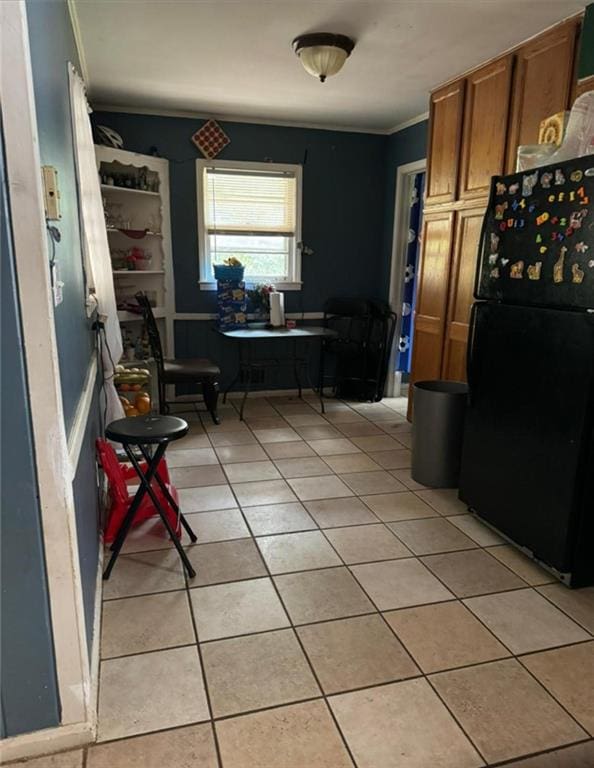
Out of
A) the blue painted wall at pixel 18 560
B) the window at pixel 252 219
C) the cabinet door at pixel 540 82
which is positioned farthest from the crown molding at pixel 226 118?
the blue painted wall at pixel 18 560

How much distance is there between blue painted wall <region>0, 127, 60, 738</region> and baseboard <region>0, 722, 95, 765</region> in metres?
0.02

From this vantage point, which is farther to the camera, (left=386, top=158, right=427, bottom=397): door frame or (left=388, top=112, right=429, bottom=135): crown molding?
(left=386, top=158, right=427, bottom=397): door frame

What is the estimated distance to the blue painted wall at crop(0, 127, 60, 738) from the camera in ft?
3.94

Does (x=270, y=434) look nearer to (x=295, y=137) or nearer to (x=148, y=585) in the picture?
(x=148, y=585)

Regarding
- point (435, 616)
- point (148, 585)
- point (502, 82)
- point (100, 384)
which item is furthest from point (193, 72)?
point (435, 616)

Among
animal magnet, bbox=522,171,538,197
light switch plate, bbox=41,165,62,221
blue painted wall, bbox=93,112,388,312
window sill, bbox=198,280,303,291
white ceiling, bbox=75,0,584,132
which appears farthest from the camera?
window sill, bbox=198,280,303,291

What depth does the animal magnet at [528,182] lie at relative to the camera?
89.0 inches

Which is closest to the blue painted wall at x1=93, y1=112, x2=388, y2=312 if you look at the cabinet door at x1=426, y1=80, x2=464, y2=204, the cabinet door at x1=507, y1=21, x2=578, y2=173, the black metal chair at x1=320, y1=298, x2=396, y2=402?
the black metal chair at x1=320, y1=298, x2=396, y2=402

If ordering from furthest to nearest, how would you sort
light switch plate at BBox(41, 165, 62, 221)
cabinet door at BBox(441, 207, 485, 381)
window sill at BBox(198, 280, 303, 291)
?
window sill at BBox(198, 280, 303, 291)
cabinet door at BBox(441, 207, 485, 381)
light switch plate at BBox(41, 165, 62, 221)

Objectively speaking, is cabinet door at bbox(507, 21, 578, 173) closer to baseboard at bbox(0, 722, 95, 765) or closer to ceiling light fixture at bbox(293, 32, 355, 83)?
ceiling light fixture at bbox(293, 32, 355, 83)

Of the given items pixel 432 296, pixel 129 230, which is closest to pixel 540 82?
pixel 432 296

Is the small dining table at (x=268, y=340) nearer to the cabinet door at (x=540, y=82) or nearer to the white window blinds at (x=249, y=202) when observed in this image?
the white window blinds at (x=249, y=202)

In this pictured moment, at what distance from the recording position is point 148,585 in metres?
2.17

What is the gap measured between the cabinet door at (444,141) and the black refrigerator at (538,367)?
1.21 meters
